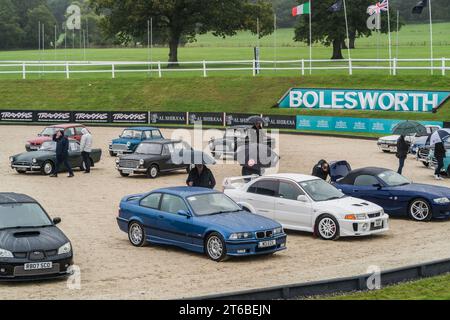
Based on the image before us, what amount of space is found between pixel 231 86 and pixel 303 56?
31930mm

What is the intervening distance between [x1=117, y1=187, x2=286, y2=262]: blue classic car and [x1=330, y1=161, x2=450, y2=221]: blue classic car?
197 inches

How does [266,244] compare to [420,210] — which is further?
[420,210]

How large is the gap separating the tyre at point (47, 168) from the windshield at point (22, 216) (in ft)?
46.6

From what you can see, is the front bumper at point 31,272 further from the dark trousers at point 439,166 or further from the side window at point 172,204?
the dark trousers at point 439,166

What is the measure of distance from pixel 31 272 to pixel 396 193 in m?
10.1

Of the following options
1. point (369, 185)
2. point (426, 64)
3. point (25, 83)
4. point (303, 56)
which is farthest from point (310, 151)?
point (303, 56)

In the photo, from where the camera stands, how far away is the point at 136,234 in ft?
59.4

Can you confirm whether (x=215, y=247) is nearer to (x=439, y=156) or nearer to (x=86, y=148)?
(x=439, y=156)

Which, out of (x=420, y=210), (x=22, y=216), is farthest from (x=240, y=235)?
(x=420, y=210)

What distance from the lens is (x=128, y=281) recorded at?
14.7 meters

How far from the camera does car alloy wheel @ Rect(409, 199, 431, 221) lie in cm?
2077

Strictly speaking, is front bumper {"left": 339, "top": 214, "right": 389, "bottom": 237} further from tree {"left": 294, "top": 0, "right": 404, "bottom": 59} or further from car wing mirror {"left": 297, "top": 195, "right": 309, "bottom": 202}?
tree {"left": 294, "top": 0, "right": 404, "bottom": 59}

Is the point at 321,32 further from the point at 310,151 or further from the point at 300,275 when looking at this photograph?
the point at 300,275

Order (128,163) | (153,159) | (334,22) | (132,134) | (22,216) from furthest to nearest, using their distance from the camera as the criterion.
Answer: (334,22)
(132,134)
(153,159)
(128,163)
(22,216)
